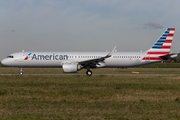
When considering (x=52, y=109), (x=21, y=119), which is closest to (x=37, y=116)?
(x=21, y=119)

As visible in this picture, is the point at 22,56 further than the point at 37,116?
Yes

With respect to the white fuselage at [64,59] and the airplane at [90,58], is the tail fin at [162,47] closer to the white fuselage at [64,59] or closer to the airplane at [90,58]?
the airplane at [90,58]

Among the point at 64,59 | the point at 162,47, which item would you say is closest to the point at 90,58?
the point at 64,59

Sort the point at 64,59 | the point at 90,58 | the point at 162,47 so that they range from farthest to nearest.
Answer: the point at 162,47 < the point at 90,58 < the point at 64,59

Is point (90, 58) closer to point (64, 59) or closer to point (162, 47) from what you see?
point (64, 59)

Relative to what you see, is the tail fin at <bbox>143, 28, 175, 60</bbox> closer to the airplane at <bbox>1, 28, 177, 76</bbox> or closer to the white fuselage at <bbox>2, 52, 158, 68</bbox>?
the airplane at <bbox>1, 28, 177, 76</bbox>

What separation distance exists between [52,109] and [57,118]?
153 centimetres

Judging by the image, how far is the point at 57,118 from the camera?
8.01 metres

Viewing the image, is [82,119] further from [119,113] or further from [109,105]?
[109,105]

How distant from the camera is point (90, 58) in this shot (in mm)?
34031

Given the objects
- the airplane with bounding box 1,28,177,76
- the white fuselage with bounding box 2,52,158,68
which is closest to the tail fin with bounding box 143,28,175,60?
the airplane with bounding box 1,28,177,76

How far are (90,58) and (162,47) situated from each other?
11.9 meters

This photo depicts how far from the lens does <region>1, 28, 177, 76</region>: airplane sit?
33.1m

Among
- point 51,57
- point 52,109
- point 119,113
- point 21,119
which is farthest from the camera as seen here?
point 51,57
